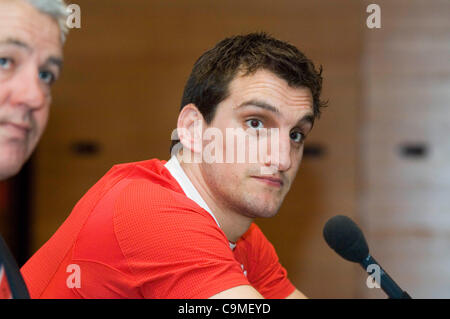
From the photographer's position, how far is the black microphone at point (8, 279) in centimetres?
58

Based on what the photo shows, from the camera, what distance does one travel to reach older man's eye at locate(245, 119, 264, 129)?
974mm

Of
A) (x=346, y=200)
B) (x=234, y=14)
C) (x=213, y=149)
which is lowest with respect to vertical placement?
(x=346, y=200)

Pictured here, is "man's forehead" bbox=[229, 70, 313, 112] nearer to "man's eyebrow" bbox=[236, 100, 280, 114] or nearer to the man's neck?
"man's eyebrow" bbox=[236, 100, 280, 114]

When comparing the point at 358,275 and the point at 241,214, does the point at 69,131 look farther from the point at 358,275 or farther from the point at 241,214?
the point at 241,214

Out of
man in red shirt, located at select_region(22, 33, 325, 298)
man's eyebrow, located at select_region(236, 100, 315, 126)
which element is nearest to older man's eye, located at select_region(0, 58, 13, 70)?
man in red shirt, located at select_region(22, 33, 325, 298)

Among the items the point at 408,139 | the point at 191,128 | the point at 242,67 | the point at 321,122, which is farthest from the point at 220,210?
the point at 408,139

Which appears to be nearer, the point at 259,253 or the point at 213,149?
the point at 213,149

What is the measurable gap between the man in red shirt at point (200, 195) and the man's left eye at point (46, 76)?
0.30m

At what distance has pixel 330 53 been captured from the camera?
2.78 meters

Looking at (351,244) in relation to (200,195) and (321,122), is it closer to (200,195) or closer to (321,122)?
(200,195)

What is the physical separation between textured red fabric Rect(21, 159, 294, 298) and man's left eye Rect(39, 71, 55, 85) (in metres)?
0.30

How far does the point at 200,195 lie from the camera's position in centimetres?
104
